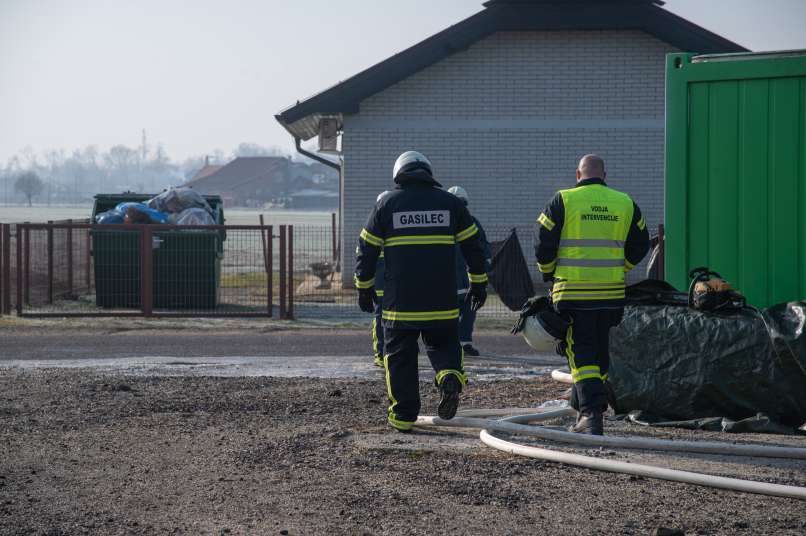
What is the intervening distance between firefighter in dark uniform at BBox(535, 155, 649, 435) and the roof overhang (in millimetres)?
13547

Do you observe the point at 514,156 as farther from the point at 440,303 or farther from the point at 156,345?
the point at 440,303

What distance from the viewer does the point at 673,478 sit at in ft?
19.1

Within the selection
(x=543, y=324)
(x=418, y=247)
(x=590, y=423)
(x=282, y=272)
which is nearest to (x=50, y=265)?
(x=282, y=272)

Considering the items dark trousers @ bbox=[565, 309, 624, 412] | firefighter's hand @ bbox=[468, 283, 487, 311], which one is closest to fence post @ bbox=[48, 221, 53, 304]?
firefighter's hand @ bbox=[468, 283, 487, 311]

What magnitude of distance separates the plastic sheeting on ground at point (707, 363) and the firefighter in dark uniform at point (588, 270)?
2.29ft

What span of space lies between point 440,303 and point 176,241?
992 cm

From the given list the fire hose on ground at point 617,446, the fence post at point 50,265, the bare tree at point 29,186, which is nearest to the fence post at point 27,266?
the fence post at point 50,265

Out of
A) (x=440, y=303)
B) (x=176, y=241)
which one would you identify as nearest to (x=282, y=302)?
(x=176, y=241)

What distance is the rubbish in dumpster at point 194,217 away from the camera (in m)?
17.9

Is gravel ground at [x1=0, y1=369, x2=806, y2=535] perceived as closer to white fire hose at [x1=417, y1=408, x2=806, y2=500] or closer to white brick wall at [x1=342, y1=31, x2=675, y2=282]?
white fire hose at [x1=417, y1=408, x2=806, y2=500]

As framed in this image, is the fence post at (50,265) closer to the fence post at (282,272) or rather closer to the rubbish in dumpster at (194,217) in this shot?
A: the rubbish in dumpster at (194,217)

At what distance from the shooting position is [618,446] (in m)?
6.62

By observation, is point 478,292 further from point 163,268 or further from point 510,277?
point 163,268

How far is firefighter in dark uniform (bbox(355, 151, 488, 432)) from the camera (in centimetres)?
736
